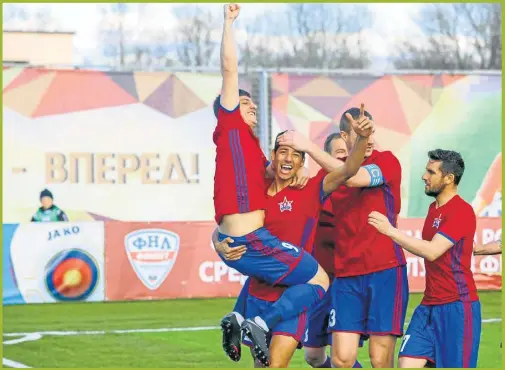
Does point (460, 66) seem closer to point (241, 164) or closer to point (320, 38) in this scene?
point (320, 38)

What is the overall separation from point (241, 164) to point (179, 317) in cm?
872

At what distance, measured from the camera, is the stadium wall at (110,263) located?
17.3 m

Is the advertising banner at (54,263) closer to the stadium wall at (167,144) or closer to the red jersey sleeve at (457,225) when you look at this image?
the stadium wall at (167,144)

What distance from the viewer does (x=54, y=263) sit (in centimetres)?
1723

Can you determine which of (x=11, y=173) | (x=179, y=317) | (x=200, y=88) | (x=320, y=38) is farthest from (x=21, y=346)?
(x=320, y=38)

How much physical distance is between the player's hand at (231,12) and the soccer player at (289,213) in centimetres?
93

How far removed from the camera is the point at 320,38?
2947cm

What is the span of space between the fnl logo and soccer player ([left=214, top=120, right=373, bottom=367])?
33.4 ft

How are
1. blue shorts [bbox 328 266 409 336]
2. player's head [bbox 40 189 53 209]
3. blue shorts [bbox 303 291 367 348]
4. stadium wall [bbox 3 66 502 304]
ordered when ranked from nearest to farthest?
blue shorts [bbox 328 266 409 336], blue shorts [bbox 303 291 367 348], stadium wall [bbox 3 66 502 304], player's head [bbox 40 189 53 209]

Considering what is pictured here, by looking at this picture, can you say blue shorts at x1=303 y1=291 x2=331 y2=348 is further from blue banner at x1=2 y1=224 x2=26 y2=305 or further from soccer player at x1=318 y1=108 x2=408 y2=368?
blue banner at x1=2 y1=224 x2=26 y2=305

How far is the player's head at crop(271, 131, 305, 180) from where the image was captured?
7.18m

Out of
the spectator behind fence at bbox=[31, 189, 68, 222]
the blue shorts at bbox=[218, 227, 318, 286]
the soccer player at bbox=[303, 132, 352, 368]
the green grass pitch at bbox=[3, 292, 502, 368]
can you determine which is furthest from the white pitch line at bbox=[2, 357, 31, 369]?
the spectator behind fence at bbox=[31, 189, 68, 222]

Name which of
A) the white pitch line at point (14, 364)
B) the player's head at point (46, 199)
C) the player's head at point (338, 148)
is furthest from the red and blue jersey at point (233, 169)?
the player's head at point (46, 199)

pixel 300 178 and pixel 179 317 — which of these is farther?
pixel 179 317
